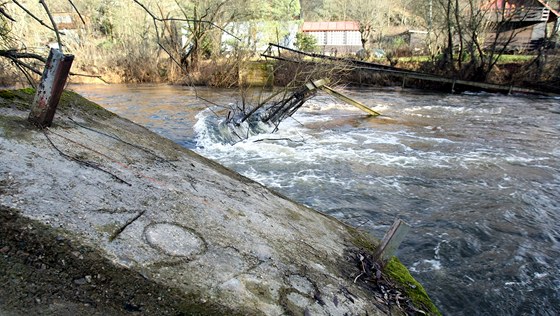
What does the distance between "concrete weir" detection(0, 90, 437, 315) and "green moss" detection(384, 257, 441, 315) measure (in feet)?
0.36

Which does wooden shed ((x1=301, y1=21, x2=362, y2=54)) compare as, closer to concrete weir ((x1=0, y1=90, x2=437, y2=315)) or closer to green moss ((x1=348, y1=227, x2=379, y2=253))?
green moss ((x1=348, y1=227, x2=379, y2=253))

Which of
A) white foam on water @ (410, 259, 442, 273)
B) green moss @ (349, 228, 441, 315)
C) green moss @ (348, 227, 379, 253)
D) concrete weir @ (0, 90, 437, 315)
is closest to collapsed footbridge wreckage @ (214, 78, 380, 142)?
white foam on water @ (410, 259, 442, 273)

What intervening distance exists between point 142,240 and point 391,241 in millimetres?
1817

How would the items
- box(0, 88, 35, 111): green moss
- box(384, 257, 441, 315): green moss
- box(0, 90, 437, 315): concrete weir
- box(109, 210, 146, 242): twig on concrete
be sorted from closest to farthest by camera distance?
box(0, 90, 437, 315): concrete weir, box(109, 210, 146, 242): twig on concrete, box(384, 257, 441, 315): green moss, box(0, 88, 35, 111): green moss

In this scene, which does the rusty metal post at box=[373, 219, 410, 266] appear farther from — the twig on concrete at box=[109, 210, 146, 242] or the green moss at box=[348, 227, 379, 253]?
the twig on concrete at box=[109, 210, 146, 242]

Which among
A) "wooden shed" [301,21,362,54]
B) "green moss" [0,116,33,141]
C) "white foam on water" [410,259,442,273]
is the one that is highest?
"wooden shed" [301,21,362,54]

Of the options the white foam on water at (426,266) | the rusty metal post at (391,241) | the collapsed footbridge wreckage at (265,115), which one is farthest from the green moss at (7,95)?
→ the collapsed footbridge wreckage at (265,115)

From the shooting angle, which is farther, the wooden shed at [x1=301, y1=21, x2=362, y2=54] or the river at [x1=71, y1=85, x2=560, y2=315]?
the wooden shed at [x1=301, y1=21, x2=362, y2=54]

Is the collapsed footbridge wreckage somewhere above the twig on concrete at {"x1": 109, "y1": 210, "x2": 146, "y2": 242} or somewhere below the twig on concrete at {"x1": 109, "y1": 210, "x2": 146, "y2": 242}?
below

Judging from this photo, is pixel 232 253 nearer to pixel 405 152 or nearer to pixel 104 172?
pixel 104 172

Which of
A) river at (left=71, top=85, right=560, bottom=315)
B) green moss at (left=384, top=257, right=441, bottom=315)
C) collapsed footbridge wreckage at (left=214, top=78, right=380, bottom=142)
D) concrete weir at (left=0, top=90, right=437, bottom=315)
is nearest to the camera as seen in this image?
concrete weir at (left=0, top=90, right=437, bottom=315)

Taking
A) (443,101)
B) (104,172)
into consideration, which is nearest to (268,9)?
(443,101)

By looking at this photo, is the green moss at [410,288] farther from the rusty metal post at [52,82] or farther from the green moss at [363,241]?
the rusty metal post at [52,82]

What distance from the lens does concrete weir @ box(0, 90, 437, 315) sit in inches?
74.1
